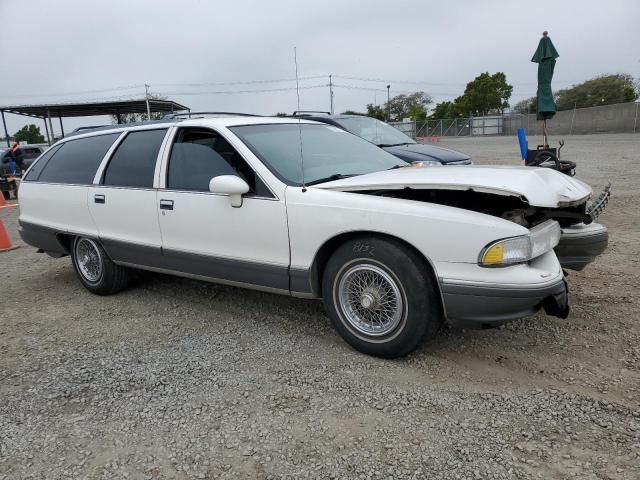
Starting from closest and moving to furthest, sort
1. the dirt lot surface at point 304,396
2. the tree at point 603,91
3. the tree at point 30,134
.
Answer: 1. the dirt lot surface at point 304,396
2. the tree at point 603,91
3. the tree at point 30,134

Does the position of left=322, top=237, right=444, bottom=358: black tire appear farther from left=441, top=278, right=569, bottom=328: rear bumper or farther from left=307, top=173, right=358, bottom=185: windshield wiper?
left=307, top=173, right=358, bottom=185: windshield wiper

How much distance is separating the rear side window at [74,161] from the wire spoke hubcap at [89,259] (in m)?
0.60

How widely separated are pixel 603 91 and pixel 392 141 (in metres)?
57.5

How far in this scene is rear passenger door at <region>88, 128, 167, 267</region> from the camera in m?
4.38

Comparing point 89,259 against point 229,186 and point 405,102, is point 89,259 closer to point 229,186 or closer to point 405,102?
point 229,186

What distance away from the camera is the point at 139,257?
4.55 meters

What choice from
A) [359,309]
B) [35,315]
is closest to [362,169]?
[359,309]

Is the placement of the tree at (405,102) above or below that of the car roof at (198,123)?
above

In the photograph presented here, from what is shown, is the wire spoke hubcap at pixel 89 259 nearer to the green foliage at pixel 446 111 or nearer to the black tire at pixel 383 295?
the black tire at pixel 383 295

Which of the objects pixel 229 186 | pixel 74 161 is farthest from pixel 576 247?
pixel 74 161

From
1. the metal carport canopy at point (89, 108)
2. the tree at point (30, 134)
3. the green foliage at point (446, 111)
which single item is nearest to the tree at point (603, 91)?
the green foliage at point (446, 111)

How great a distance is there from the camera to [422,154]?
8.18m

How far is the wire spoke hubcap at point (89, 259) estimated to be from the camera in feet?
16.3

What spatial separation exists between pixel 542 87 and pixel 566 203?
8.08 metres
